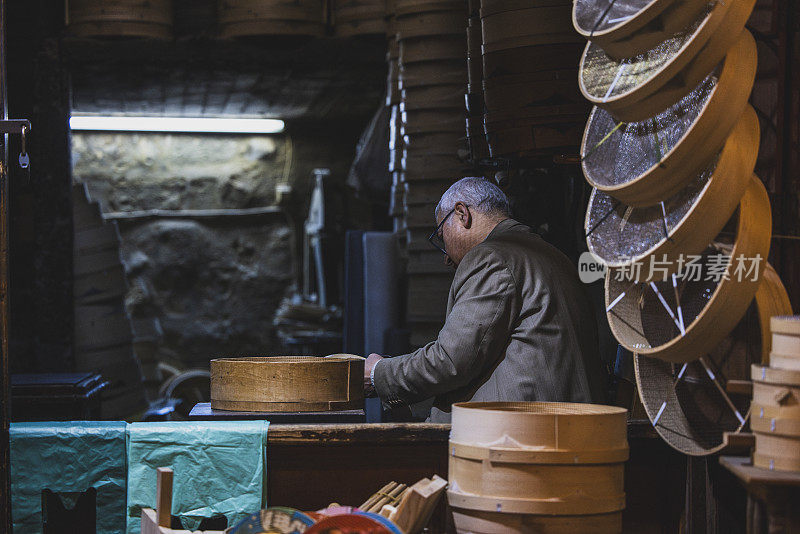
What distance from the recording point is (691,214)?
92.3 inches

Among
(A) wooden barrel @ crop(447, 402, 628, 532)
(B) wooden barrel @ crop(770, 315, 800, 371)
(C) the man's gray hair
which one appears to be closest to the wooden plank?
(A) wooden barrel @ crop(447, 402, 628, 532)

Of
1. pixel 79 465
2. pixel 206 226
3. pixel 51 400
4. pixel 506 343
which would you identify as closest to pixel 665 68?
pixel 506 343

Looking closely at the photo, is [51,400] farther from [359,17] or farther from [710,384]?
[359,17]

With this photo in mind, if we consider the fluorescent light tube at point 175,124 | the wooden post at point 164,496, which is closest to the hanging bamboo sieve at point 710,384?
the wooden post at point 164,496

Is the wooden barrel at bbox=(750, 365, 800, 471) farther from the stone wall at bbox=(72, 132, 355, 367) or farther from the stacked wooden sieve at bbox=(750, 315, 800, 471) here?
the stone wall at bbox=(72, 132, 355, 367)

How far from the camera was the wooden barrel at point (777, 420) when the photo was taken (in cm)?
216

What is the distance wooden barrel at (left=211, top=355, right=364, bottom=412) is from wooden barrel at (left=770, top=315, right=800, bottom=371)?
1.59 metres

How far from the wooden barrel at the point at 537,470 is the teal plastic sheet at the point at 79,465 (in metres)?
1.20

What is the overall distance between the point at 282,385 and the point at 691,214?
5.31 ft

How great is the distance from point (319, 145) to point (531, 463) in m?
10.1

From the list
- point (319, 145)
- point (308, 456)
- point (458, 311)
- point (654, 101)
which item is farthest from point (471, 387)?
point (319, 145)

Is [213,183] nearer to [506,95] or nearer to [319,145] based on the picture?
[319,145]

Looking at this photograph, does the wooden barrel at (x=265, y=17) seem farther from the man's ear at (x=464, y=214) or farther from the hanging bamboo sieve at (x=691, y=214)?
the hanging bamboo sieve at (x=691, y=214)

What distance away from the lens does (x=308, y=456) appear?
3.05 meters
